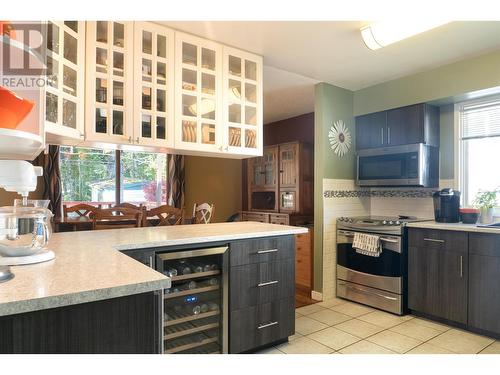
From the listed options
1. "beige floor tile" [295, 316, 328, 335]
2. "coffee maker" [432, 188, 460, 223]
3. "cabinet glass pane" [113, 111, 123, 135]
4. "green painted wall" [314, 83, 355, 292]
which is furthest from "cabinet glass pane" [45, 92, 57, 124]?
"coffee maker" [432, 188, 460, 223]

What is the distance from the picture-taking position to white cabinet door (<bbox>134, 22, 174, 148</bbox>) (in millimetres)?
2203

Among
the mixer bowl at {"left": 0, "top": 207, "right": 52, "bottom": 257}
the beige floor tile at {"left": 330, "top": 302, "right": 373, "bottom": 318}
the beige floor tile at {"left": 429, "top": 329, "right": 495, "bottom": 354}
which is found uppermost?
the mixer bowl at {"left": 0, "top": 207, "right": 52, "bottom": 257}

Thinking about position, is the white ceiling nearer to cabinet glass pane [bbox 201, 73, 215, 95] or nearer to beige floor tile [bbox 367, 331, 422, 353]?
cabinet glass pane [bbox 201, 73, 215, 95]

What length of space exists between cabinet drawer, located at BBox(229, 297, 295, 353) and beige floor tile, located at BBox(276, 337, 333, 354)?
0.08 metres

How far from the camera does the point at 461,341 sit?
8.24 ft

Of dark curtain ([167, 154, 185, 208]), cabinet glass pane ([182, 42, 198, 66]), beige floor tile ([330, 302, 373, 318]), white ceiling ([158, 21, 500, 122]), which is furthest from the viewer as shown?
dark curtain ([167, 154, 185, 208])

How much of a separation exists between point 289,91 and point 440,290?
8.80 feet

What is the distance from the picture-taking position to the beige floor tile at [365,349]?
7.61 feet

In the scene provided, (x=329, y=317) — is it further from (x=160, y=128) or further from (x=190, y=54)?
(x=190, y=54)

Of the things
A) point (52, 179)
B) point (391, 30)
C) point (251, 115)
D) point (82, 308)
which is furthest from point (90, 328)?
point (52, 179)

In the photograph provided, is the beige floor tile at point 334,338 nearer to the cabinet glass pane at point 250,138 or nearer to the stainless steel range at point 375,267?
the stainless steel range at point 375,267

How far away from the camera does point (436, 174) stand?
3381mm

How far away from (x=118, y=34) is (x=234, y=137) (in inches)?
43.8

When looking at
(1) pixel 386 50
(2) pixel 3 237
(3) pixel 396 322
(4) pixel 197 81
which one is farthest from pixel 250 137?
(3) pixel 396 322
